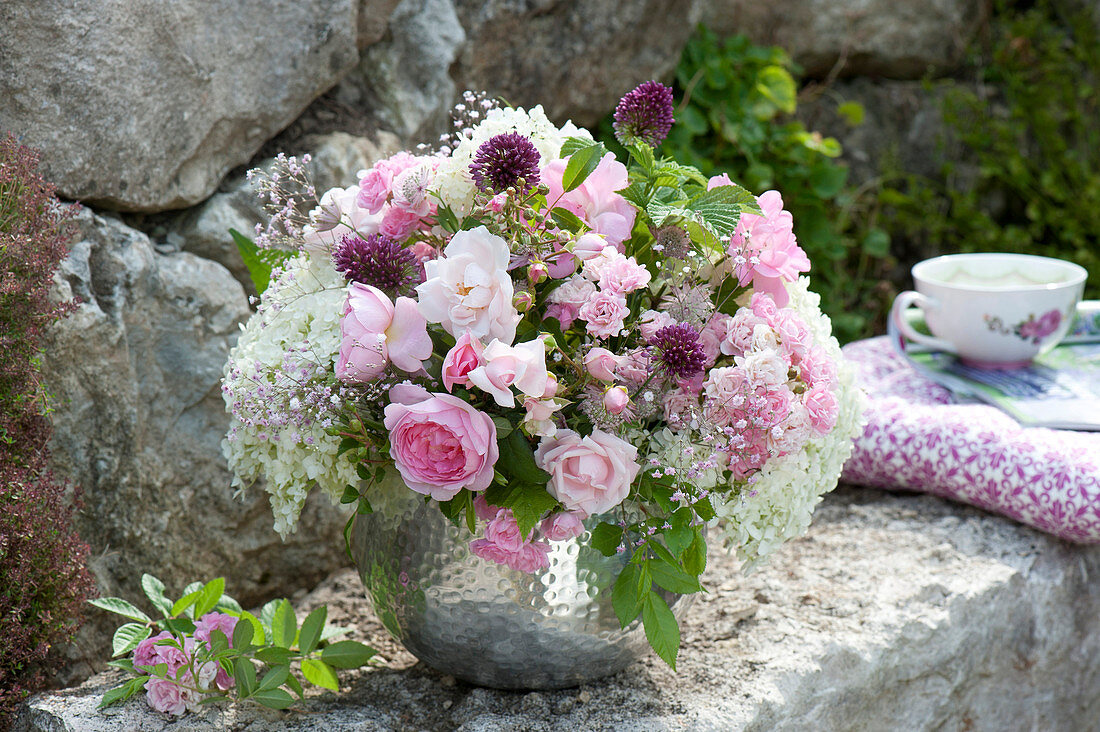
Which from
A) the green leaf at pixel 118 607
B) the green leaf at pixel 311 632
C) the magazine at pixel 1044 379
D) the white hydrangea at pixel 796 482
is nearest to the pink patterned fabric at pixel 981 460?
the magazine at pixel 1044 379

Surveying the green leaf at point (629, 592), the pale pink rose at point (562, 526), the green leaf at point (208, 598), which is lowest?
the green leaf at point (629, 592)

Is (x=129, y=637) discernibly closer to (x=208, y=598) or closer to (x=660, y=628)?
(x=208, y=598)

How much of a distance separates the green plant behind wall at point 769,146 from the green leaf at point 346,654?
4.32 feet

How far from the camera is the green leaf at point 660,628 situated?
96 cm

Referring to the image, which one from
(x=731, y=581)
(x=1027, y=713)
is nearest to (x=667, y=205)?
(x=731, y=581)

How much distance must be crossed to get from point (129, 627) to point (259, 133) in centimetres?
78

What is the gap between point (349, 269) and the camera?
2.91ft

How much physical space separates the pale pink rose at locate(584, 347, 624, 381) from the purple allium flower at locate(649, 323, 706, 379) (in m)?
0.04

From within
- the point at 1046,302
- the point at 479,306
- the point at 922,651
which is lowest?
the point at 922,651

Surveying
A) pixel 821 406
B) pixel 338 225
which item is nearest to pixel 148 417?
pixel 338 225

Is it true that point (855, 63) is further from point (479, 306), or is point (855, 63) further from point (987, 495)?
point (479, 306)

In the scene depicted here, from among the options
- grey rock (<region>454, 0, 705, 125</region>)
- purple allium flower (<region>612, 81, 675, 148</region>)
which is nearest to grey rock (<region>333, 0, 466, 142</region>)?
grey rock (<region>454, 0, 705, 125</region>)

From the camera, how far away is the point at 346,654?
→ 1147mm

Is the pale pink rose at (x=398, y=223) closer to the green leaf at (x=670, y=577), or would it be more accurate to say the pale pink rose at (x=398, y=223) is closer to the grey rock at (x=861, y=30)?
the green leaf at (x=670, y=577)
